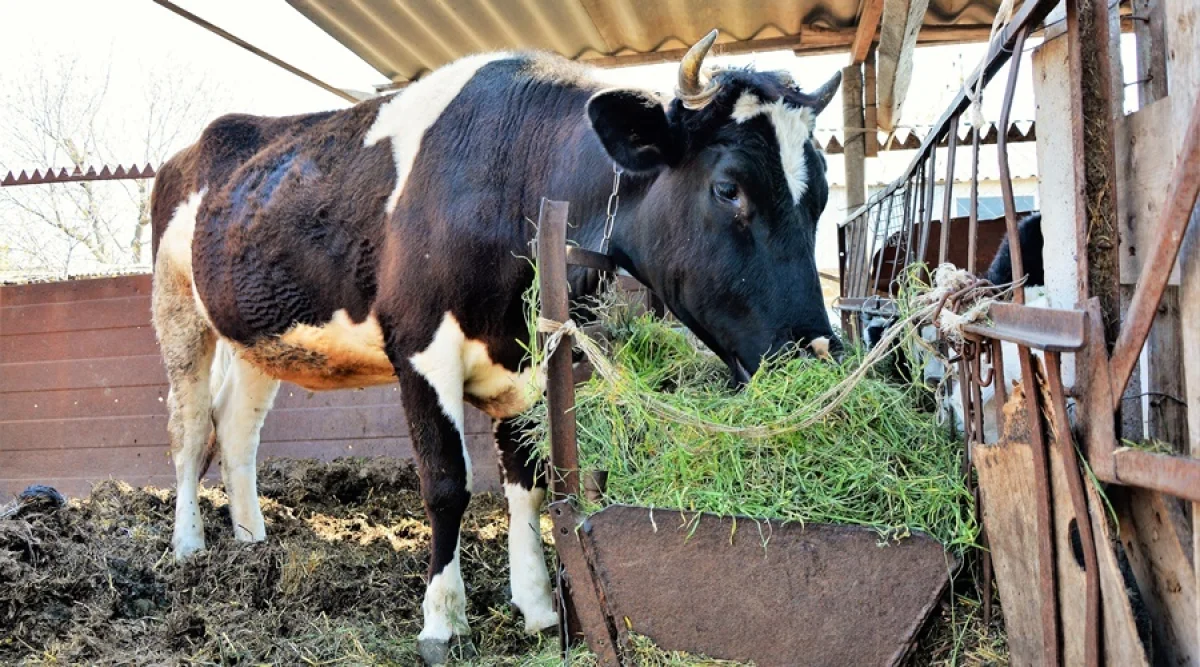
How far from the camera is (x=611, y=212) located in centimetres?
364

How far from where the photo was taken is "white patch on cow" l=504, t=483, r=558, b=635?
3.99 meters

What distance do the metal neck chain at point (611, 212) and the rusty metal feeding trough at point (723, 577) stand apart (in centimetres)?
88

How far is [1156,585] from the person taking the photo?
175 centimetres

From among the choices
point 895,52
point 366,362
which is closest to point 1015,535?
point 366,362

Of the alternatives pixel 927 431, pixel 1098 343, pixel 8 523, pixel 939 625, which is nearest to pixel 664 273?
pixel 927 431

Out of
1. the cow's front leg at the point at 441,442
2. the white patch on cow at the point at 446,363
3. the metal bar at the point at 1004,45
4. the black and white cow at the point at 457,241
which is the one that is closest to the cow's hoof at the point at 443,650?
the black and white cow at the point at 457,241

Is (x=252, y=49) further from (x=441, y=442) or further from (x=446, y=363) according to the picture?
(x=441, y=442)

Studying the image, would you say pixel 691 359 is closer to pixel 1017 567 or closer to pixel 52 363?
pixel 1017 567

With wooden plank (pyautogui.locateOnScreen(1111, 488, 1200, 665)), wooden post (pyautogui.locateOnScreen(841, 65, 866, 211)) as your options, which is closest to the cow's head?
wooden plank (pyautogui.locateOnScreen(1111, 488, 1200, 665))

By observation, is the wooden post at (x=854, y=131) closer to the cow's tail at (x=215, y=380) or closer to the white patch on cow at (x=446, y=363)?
the white patch on cow at (x=446, y=363)

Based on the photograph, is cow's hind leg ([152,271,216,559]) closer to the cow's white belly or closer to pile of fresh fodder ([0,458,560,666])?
pile of fresh fodder ([0,458,560,666])

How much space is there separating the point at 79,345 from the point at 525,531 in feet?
18.7

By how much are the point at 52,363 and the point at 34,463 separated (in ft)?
2.91

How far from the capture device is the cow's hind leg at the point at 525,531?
158 inches
